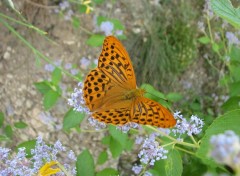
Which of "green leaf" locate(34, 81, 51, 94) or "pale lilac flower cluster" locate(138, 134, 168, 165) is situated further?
"green leaf" locate(34, 81, 51, 94)

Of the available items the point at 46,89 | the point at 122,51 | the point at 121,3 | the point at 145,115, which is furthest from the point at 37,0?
the point at 145,115

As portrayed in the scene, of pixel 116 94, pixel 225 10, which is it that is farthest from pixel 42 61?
pixel 225 10

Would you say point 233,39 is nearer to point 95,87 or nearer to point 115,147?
point 115,147

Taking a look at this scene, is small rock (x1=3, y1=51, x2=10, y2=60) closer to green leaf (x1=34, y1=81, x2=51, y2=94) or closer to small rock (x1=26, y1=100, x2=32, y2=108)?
small rock (x1=26, y1=100, x2=32, y2=108)

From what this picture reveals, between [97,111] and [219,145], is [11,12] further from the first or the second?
[219,145]

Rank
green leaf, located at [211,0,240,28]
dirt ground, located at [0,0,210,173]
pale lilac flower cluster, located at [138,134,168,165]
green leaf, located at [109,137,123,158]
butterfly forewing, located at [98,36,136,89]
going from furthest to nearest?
1. dirt ground, located at [0,0,210,173]
2. green leaf, located at [109,137,123,158]
3. butterfly forewing, located at [98,36,136,89]
4. pale lilac flower cluster, located at [138,134,168,165]
5. green leaf, located at [211,0,240,28]

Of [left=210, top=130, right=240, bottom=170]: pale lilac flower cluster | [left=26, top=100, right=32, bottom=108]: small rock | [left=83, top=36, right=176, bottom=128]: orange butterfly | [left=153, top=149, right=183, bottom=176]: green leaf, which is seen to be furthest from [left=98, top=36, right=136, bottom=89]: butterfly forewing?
[left=26, top=100, right=32, bottom=108]: small rock
